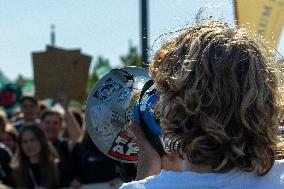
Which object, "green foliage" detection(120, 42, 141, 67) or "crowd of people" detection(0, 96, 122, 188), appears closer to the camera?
"green foliage" detection(120, 42, 141, 67)

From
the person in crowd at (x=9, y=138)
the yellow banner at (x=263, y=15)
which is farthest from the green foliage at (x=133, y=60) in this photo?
the person in crowd at (x=9, y=138)

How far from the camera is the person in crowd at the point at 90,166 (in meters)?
6.12

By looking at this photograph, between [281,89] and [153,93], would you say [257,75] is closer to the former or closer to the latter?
[281,89]

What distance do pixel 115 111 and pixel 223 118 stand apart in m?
0.68

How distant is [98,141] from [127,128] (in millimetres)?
118

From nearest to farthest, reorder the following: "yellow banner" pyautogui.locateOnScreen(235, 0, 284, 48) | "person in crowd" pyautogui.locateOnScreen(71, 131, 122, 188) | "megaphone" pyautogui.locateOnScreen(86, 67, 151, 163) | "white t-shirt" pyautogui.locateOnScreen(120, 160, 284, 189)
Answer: "white t-shirt" pyautogui.locateOnScreen(120, 160, 284, 189) → "megaphone" pyautogui.locateOnScreen(86, 67, 151, 163) → "yellow banner" pyautogui.locateOnScreen(235, 0, 284, 48) → "person in crowd" pyautogui.locateOnScreen(71, 131, 122, 188)

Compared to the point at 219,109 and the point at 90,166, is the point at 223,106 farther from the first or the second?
the point at 90,166

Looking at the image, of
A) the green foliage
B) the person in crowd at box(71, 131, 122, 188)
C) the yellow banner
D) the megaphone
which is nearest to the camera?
the megaphone

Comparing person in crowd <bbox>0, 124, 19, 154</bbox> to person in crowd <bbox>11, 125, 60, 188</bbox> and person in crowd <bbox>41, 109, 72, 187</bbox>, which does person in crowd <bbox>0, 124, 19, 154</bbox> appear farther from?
person in crowd <bbox>11, 125, 60, 188</bbox>

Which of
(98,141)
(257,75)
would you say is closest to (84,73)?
(98,141)

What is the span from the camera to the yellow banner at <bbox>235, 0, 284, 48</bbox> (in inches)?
100

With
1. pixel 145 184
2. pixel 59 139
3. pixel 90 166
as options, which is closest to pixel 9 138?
pixel 59 139

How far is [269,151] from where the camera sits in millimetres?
1545

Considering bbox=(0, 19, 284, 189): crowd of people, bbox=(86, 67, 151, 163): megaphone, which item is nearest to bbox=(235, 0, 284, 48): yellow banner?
bbox=(86, 67, 151, 163): megaphone
